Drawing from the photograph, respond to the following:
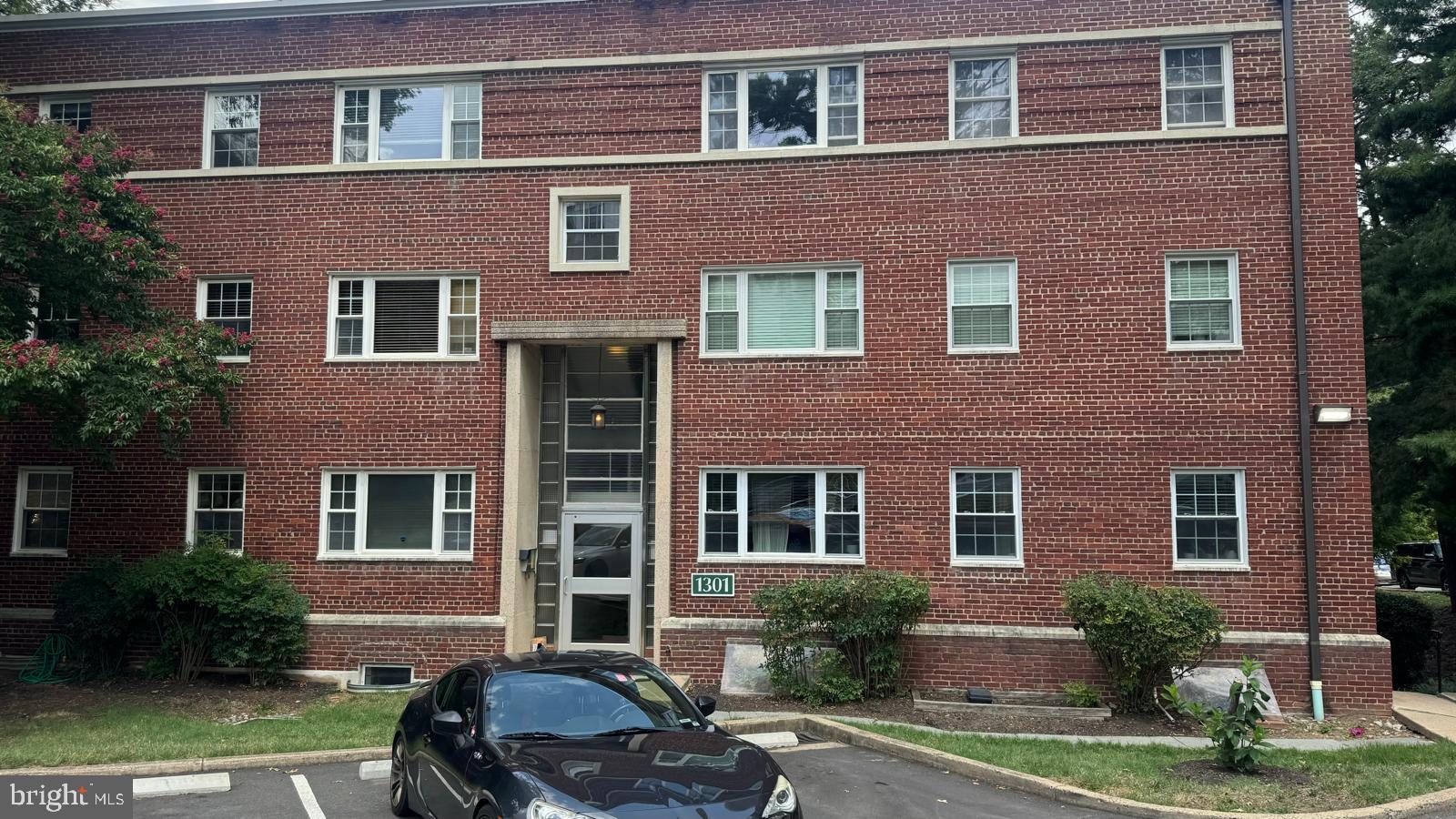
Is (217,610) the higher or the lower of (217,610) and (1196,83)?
the lower

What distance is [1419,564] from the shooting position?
3669 centimetres

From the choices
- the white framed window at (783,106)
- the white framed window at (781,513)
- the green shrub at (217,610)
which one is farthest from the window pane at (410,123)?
the white framed window at (781,513)

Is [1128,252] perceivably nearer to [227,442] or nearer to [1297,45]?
[1297,45]

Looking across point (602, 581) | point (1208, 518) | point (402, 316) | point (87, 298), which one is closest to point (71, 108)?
point (87, 298)

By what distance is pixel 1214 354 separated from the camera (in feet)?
43.8

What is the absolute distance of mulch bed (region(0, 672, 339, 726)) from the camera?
1216cm

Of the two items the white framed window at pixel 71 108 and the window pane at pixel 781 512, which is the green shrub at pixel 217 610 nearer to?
the window pane at pixel 781 512

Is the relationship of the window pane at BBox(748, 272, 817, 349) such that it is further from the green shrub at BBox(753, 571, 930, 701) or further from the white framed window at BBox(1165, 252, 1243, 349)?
the white framed window at BBox(1165, 252, 1243, 349)

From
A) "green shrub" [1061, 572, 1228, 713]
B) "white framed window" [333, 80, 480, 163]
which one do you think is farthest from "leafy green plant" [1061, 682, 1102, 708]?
"white framed window" [333, 80, 480, 163]

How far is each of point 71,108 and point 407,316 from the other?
6.47 m

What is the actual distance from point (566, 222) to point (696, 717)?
9.24 meters

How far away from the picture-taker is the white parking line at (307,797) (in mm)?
8094

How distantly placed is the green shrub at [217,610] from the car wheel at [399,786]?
254 inches

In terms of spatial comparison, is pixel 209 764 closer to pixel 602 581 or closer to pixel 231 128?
pixel 602 581
